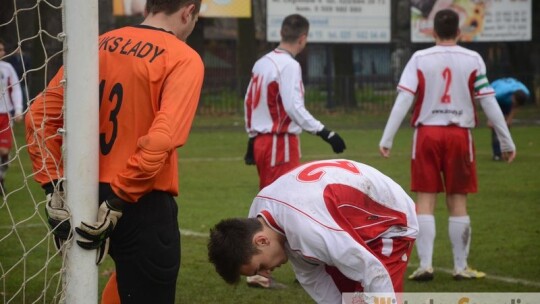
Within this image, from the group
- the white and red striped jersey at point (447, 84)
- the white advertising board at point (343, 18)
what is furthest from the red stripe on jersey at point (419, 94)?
the white advertising board at point (343, 18)

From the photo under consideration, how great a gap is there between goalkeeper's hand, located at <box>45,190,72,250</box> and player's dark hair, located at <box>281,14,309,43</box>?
14.3 feet

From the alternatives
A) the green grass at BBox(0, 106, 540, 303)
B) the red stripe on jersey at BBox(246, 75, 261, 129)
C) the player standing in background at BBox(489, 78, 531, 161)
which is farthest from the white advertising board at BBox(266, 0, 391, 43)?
the red stripe on jersey at BBox(246, 75, 261, 129)

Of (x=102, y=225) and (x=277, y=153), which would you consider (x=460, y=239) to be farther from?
(x=102, y=225)

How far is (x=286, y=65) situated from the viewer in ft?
28.3

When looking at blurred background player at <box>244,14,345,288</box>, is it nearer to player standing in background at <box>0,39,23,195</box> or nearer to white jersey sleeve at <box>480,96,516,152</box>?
white jersey sleeve at <box>480,96,516,152</box>

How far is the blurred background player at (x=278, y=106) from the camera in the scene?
28.3 feet

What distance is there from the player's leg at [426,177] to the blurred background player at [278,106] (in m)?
0.66

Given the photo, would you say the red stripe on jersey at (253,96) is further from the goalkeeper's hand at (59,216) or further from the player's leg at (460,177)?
the goalkeeper's hand at (59,216)

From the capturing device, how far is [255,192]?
13.7 metres

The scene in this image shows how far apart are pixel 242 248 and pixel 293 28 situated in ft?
15.1

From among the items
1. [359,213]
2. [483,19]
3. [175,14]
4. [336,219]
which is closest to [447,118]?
[359,213]

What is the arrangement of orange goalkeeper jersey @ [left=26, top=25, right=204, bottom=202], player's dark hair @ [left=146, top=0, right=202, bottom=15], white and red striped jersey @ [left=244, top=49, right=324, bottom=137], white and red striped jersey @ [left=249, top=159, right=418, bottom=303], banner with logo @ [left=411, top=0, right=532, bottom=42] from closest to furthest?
white and red striped jersey @ [left=249, top=159, right=418, bottom=303], orange goalkeeper jersey @ [left=26, top=25, right=204, bottom=202], player's dark hair @ [left=146, top=0, right=202, bottom=15], white and red striped jersey @ [left=244, top=49, right=324, bottom=137], banner with logo @ [left=411, top=0, right=532, bottom=42]

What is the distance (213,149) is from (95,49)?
49.5 ft

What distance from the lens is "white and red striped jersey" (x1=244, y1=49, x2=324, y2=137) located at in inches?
335
